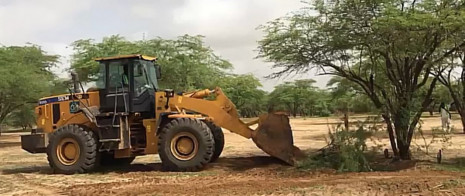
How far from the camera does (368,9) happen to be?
14.1m

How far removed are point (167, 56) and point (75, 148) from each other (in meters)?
17.4

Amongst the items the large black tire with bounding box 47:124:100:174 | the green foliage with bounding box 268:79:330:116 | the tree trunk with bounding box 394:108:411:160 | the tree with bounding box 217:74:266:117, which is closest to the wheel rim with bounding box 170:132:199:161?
the large black tire with bounding box 47:124:100:174

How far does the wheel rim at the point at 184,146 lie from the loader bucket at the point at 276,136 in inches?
59.3

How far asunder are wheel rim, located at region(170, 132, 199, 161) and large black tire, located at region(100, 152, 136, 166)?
8.24ft

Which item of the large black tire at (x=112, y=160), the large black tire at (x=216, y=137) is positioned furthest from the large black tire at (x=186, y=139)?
the large black tire at (x=112, y=160)

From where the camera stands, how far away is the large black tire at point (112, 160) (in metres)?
16.2

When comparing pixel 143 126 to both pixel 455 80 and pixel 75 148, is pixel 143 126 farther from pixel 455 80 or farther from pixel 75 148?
pixel 455 80

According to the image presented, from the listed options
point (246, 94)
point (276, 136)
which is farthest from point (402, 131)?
point (246, 94)

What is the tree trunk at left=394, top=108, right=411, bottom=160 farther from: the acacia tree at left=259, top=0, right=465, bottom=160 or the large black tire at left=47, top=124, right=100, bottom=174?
the large black tire at left=47, top=124, right=100, bottom=174

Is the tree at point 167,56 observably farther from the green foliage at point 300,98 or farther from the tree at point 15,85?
the green foliage at point 300,98

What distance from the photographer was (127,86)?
1498 centimetres

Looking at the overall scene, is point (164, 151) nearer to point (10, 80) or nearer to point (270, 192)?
point (270, 192)

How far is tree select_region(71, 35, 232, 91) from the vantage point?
3098cm

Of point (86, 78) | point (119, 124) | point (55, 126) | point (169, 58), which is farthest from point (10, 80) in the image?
point (119, 124)
